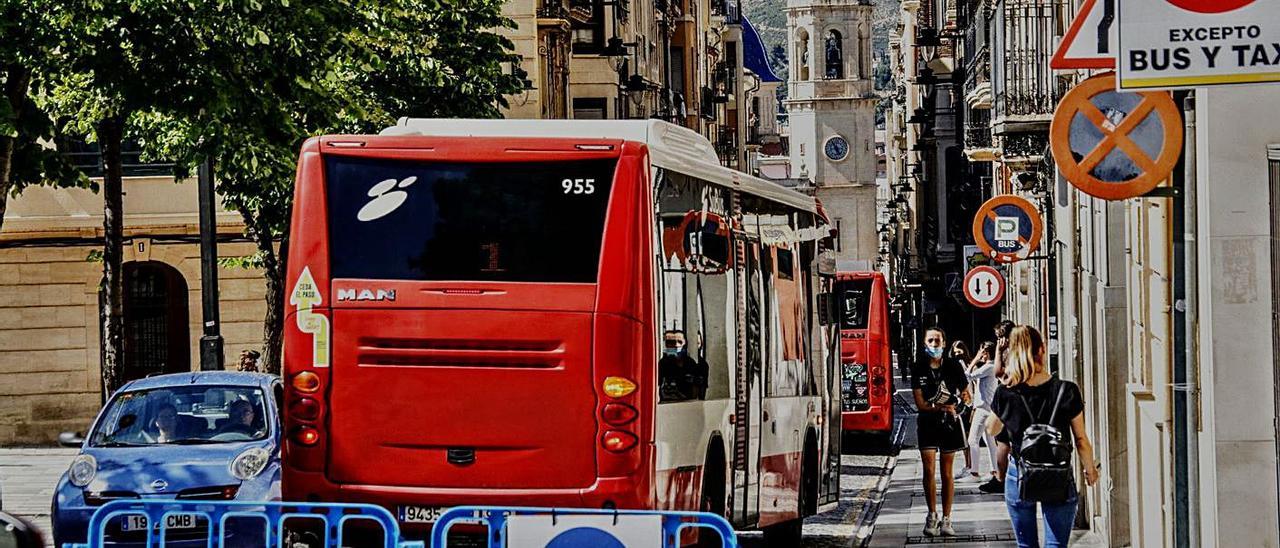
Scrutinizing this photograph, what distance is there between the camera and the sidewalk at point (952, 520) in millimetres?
18406

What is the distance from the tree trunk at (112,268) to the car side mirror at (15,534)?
13.0 m

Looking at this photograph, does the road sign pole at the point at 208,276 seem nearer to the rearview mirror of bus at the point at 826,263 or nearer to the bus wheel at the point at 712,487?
the rearview mirror of bus at the point at 826,263

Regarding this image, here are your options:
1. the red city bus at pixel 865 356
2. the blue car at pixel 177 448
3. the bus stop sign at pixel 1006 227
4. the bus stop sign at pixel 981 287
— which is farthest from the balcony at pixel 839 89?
the blue car at pixel 177 448

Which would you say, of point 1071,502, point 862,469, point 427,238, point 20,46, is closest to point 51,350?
point 862,469

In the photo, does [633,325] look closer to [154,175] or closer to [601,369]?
[601,369]

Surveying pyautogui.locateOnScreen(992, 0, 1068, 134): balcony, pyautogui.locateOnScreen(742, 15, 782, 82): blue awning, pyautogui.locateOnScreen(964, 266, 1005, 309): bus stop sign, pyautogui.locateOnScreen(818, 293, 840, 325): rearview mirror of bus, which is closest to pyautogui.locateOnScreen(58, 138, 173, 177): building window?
pyautogui.locateOnScreen(964, 266, 1005, 309): bus stop sign

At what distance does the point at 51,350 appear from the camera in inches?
1428

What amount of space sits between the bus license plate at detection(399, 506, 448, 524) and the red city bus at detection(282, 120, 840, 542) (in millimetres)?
10

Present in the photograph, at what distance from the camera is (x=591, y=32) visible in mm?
51438

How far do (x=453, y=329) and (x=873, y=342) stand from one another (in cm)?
2389

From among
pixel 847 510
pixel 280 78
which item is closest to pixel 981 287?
pixel 847 510

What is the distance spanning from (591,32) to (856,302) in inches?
651

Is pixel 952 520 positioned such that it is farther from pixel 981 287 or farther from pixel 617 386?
pixel 981 287

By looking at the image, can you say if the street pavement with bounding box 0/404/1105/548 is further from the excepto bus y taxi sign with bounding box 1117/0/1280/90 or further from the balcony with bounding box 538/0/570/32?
the balcony with bounding box 538/0/570/32
